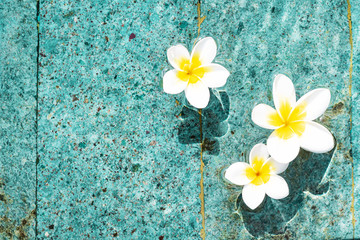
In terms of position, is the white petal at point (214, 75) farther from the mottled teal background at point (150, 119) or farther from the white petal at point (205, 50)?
the mottled teal background at point (150, 119)

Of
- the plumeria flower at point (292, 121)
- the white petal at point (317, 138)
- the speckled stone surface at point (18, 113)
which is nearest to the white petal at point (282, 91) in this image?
the plumeria flower at point (292, 121)

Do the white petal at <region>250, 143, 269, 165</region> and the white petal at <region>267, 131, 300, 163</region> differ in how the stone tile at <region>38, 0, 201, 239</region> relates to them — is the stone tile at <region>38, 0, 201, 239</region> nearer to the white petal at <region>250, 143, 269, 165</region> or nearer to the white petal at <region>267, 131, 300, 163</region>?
the white petal at <region>250, 143, 269, 165</region>

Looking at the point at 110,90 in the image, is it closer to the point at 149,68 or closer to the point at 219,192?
the point at 149,68

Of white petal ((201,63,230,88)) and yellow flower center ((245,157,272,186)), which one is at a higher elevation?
white petal ((201,63,230,88))

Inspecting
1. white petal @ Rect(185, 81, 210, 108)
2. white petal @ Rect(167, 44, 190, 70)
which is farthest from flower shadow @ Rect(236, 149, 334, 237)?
white petal @ Rect(167, 44, 190, 70)

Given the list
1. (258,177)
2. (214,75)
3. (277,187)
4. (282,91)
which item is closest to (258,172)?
(258,177)

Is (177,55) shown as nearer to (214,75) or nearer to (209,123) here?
(214,75)
